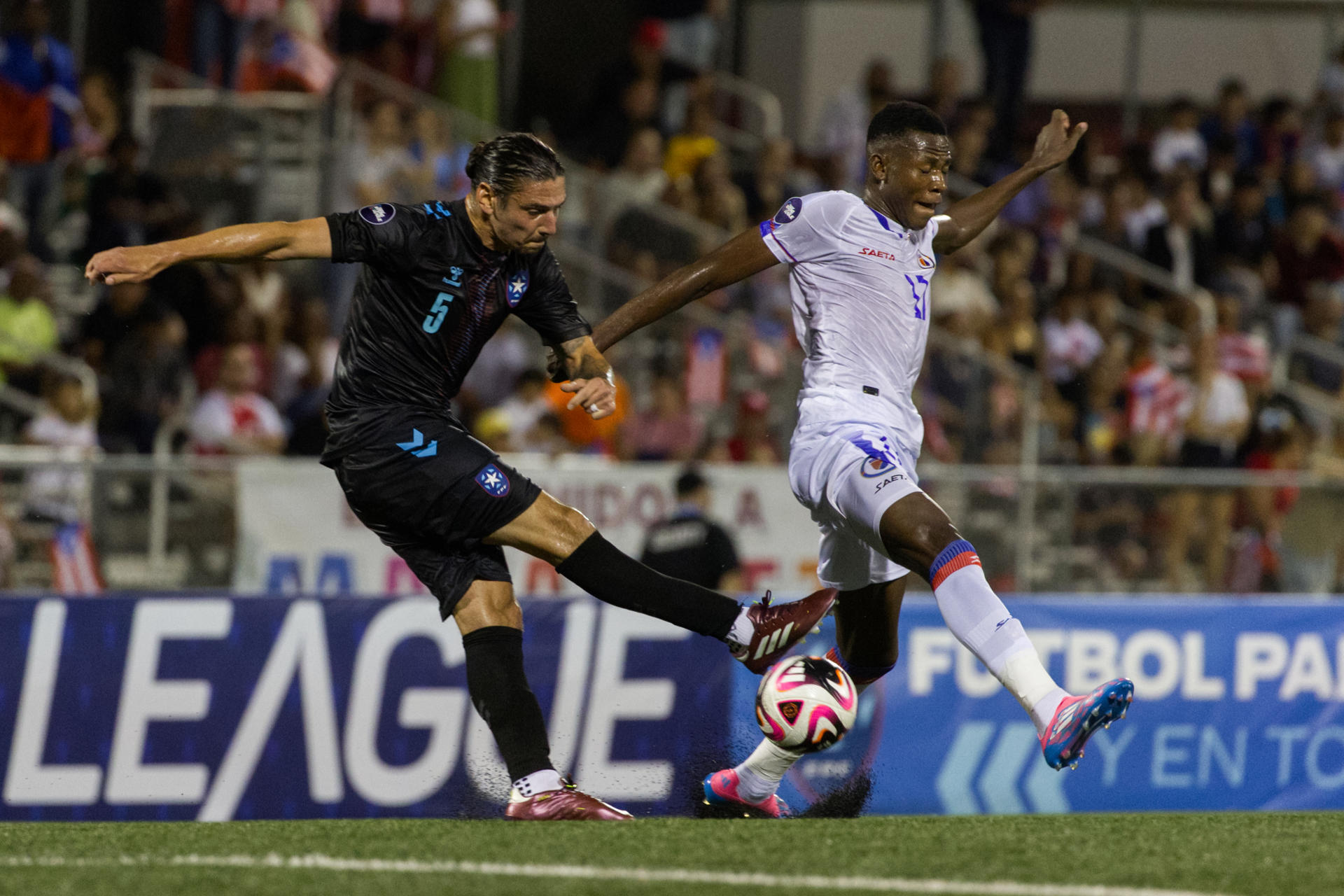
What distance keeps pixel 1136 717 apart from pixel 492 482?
15.1 ft

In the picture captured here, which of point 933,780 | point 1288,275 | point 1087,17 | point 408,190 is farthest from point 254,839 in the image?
point 1087,17

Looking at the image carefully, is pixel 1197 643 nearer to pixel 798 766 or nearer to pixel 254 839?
pixel 798 766

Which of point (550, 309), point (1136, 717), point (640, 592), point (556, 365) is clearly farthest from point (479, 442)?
point (1136, 717)

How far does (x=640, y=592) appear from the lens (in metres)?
5.79

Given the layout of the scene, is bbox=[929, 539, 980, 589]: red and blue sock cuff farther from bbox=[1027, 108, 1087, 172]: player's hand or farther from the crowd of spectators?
the crowd of spectators

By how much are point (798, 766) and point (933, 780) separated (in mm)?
769

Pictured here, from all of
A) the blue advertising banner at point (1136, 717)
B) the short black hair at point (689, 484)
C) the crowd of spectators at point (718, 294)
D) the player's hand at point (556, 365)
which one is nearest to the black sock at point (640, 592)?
the player's hand at point (556, 365)

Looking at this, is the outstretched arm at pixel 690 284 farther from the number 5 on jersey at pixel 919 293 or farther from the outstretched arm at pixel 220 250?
the outstretched arm at pixel 220 250

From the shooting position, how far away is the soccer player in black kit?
562cm

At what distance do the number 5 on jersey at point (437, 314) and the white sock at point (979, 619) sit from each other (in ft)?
5.77

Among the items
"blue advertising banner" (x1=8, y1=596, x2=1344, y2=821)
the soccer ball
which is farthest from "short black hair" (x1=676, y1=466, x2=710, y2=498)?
the soccer ball

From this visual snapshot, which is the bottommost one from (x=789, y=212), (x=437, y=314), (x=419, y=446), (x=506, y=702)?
(x=506, y=702)

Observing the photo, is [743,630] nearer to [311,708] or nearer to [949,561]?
[949,561]

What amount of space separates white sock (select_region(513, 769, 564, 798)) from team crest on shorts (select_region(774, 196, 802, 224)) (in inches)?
80.7
